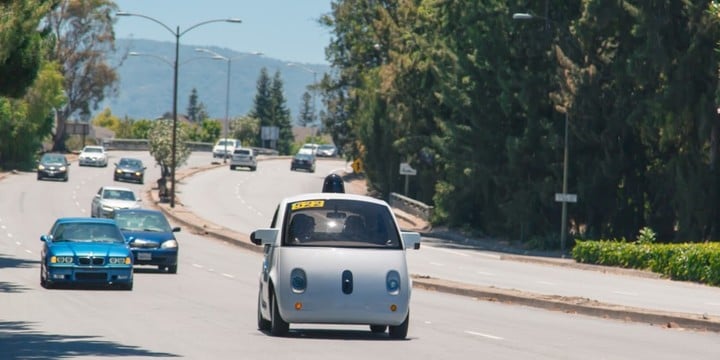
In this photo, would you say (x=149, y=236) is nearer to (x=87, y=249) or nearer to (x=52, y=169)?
(x=87, y=249)

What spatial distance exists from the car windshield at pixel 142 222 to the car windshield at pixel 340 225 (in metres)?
18.0

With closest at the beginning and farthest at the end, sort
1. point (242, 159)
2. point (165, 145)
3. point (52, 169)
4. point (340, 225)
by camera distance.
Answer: point (340, 225)
point (165, 145)
point (52, 169)
point (242, 159)

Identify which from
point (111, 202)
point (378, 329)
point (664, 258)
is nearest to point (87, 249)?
point (378, 329)

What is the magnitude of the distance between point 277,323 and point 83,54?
396 feet

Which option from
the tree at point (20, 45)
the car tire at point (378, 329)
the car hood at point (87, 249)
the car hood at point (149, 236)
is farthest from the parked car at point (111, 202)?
the car tire at point (378, 329)

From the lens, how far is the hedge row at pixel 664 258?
38281 millimetres

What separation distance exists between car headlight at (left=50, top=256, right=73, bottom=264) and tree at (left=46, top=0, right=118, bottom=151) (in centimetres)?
10507

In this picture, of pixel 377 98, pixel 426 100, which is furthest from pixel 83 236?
pixel 377 98

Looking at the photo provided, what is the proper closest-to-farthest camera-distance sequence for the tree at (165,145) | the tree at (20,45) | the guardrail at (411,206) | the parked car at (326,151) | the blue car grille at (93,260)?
the blue car grille at (93,260)
the tree at (20,45)
the guardrail at (411,206)
the tree at (165,145)
the parked car at (326,151)

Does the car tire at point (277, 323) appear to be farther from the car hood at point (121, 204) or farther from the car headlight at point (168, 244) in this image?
the car hood at point (121, 204)

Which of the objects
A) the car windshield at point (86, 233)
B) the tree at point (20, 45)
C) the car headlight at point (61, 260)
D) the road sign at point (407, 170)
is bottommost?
the car headlight at point (61, 260)

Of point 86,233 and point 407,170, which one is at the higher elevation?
point 86,233

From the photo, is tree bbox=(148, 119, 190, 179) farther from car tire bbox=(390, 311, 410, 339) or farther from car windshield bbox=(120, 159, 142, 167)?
car tire bbox=(390, 311, 410, 339)

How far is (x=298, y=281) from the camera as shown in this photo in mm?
A: 18297
